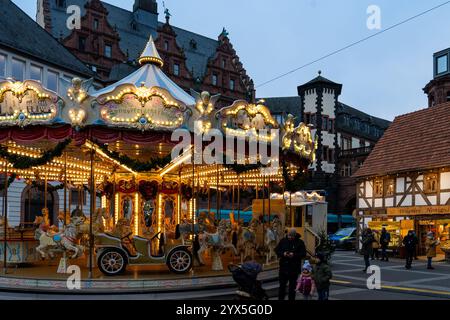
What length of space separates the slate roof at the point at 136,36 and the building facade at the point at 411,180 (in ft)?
84.3

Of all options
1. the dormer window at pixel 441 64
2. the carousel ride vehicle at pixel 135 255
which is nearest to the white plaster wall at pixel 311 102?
the dormer window at pixel 441 64

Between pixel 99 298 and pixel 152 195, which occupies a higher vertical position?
pixel 152 195

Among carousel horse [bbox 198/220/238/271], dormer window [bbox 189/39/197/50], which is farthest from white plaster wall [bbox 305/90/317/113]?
carousel horse [bbox 198/220/238/271]

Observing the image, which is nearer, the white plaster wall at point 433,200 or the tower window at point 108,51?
the white plaster wall at point 433,200

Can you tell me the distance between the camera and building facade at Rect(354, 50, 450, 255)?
24812 millimetres

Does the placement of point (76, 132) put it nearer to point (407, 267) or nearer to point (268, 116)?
point (268, 116)

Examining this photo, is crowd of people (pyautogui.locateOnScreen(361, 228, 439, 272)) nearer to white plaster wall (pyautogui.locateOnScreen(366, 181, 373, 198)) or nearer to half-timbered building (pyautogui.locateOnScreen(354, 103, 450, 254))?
half-timbered building (pyautogui.locateOnScreen(354, 103, 450, 254))

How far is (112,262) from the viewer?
40.4 feet

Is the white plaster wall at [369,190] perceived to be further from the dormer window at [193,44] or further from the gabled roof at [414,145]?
the dormer window at [193,44]

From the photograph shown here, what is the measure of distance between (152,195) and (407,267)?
35.8 ft

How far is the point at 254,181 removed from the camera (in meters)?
23.1

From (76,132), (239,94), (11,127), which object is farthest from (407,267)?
(239,94)

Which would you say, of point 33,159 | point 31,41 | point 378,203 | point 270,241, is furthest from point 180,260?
point 31,41

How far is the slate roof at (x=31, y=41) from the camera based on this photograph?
3225cm
